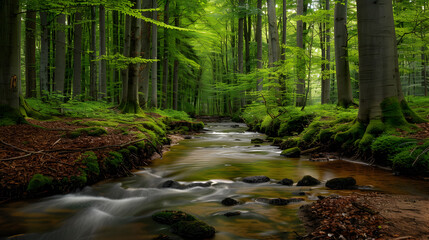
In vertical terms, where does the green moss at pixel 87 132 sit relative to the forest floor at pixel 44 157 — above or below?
above

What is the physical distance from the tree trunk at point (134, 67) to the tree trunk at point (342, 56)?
7950mm

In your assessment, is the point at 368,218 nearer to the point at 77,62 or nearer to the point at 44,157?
the point at 44,157

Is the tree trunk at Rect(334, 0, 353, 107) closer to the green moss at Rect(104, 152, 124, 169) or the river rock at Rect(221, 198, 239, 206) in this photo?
the river rock at Rect(221, 198, 239, 206)

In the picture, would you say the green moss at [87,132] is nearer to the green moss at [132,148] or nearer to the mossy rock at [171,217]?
the green moss at [132,148]

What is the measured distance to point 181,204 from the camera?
13.1ft

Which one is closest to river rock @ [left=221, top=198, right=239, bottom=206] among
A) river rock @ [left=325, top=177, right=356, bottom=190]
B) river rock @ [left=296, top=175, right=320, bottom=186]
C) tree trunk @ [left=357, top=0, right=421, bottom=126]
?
river rock @ [left=296, top=175, right=320, bottom=186]

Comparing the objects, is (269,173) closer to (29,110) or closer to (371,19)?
(371,19)

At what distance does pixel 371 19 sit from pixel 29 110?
31.7 feet

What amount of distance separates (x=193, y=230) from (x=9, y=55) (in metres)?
5.94

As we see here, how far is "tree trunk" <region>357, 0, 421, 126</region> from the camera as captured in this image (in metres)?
6.36

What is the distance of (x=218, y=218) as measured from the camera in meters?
3.39

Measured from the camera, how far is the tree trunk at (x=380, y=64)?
6363mm

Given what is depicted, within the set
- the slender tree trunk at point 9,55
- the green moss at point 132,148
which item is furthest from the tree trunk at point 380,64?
the slender tree trunk at point 9,55

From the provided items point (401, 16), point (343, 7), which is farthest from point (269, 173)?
point (401, 16)
